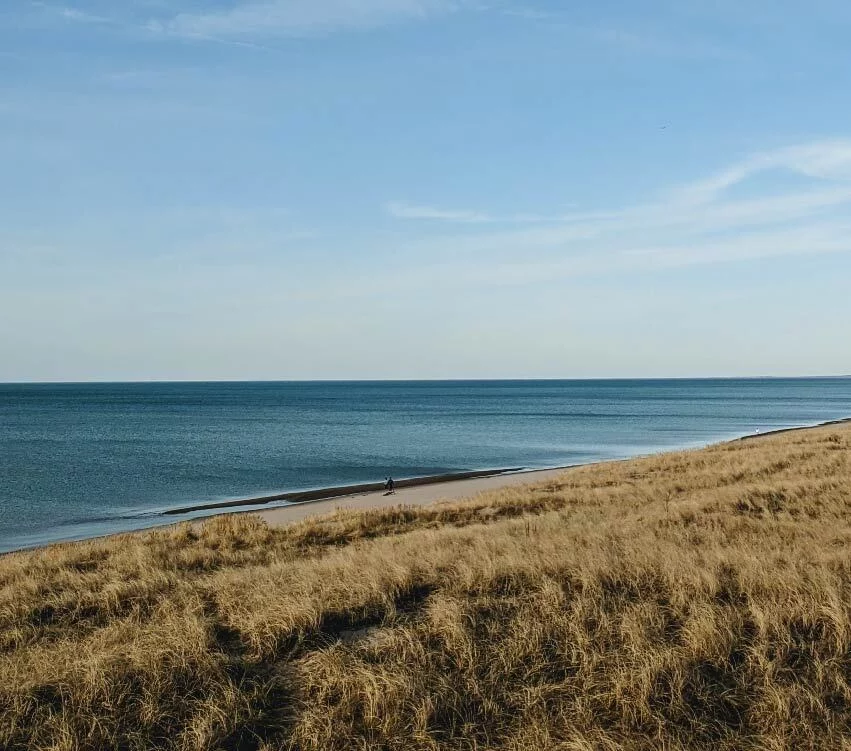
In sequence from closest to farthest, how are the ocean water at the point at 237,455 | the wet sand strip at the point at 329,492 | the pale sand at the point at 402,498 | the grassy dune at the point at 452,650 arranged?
the grassy dune at the point at 452,650 < the pale sand at the point at 402,498 < the wet sand strip at the point at 329,492 < the ocean water at the point at 237,455

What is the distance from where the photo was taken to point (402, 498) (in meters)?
31.2

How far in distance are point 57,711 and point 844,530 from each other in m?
13.1

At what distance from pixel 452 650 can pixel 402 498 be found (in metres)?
23.9

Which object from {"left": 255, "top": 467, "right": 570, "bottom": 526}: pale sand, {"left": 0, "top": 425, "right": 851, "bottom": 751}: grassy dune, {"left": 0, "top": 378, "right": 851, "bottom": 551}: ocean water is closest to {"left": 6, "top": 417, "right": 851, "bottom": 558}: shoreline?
{"left": 255, "top": 467, "right": 570, "bottom": 526}: pale sand

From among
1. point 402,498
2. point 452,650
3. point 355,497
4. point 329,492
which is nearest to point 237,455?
point 329,492

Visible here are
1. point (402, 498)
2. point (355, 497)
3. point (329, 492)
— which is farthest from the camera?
point (329, 492)

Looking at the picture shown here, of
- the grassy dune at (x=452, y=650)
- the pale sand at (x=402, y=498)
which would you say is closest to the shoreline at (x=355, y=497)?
the pale sand at (x=402, y=498)

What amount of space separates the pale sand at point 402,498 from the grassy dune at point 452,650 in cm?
1452

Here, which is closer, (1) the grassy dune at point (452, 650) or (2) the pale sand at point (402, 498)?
(1) the grassy dune at point (452, 650)

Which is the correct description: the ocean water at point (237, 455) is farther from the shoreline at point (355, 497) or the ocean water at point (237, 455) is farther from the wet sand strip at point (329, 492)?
the shoreline at point (355, 497)

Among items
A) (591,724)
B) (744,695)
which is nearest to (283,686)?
(591,724)

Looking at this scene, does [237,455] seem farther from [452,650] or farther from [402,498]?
[452,650]

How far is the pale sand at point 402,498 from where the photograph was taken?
89.6 feet

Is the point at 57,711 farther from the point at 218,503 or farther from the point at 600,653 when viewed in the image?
the point at 218,503
